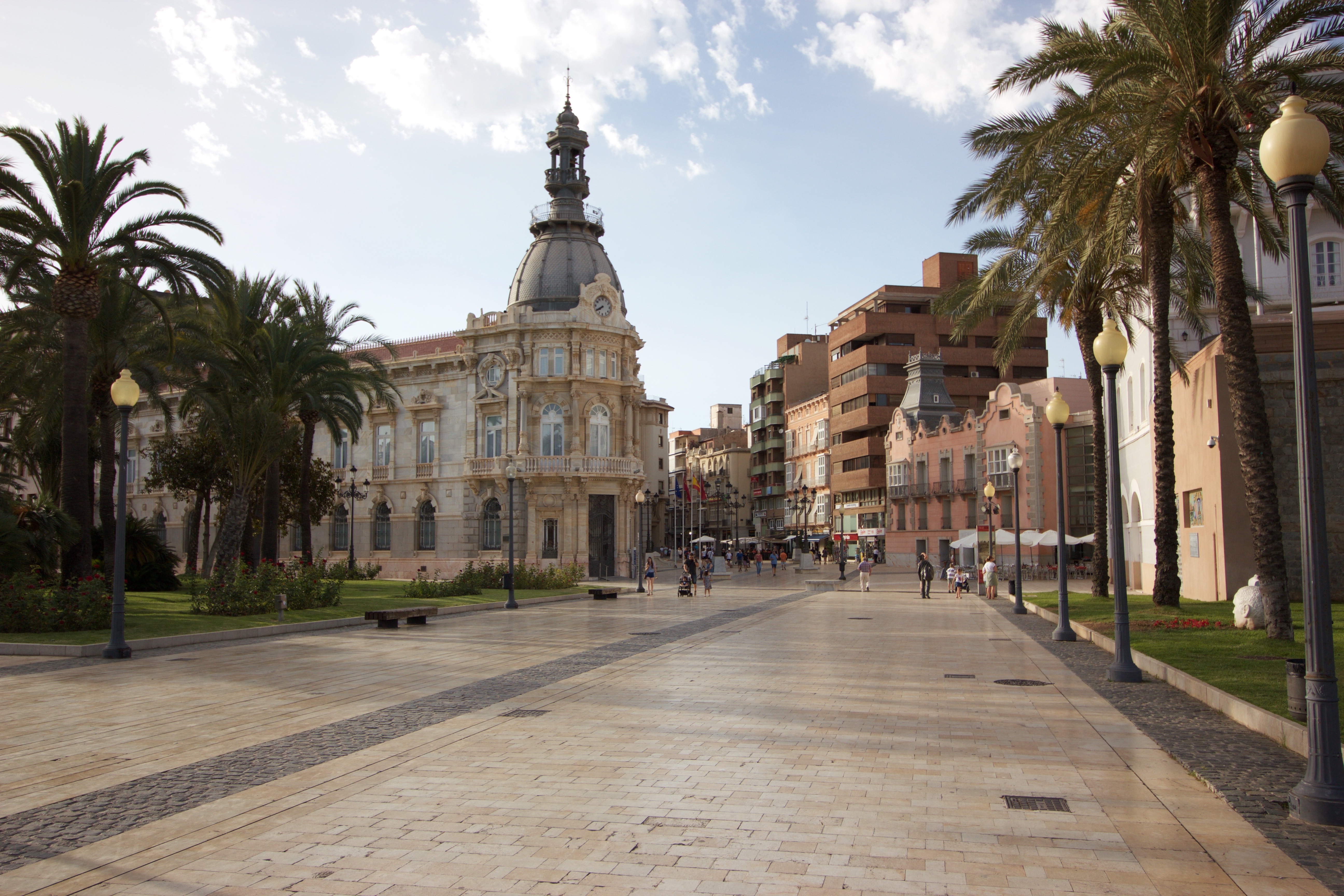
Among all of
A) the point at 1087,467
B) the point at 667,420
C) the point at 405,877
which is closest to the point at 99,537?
the point at 405,877

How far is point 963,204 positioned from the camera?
73.3 feet

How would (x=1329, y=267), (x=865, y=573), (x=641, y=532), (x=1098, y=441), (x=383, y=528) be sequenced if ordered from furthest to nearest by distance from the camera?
(x=383, y=528) → (x=641, y=532) → (x=865, y=573) → (x=1329, y=267) → (x=1098, y=441)

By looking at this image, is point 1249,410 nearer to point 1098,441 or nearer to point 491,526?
point 1098,441

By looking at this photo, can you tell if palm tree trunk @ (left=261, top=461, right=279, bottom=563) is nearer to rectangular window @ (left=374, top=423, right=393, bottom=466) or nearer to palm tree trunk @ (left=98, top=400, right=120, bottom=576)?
palm tree trunk @ (left=98, top=400, right=120, bottom=576)

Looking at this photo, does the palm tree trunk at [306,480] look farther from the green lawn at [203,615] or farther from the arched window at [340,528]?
the arched window at [340,528]

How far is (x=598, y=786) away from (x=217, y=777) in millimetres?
3099

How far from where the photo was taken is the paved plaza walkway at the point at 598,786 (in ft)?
17.9

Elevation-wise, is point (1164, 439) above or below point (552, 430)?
below

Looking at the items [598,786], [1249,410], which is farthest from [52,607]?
[1249,410]

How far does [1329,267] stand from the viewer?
3262 cm

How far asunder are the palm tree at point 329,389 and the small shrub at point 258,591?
8.31 metres

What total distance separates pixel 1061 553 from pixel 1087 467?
123ft

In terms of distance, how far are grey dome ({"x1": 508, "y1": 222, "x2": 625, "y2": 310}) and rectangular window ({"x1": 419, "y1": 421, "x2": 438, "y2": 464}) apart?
303 inches

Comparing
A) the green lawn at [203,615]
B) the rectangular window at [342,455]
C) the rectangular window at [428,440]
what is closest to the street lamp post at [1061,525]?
the green lawn at [203,615]
